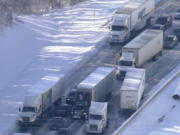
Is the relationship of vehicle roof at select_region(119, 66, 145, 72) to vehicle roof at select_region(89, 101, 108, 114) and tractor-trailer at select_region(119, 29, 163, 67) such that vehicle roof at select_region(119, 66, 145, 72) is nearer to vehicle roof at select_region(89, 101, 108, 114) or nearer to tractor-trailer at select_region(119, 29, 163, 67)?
tractor-trailer at select_region(119, 29, 163, 67)

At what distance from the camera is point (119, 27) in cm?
7638

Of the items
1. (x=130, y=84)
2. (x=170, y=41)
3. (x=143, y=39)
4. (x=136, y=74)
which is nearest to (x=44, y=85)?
(x=130, y=84)

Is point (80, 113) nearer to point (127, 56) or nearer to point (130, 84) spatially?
point (130, 84)

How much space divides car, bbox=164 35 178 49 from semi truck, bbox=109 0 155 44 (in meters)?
3.46

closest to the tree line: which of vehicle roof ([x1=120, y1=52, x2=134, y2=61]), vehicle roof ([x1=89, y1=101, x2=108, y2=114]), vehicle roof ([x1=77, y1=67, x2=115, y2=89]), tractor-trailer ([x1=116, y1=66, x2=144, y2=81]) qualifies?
vehicle roof ([x1=120, y1=52, x2=134, y2=61])

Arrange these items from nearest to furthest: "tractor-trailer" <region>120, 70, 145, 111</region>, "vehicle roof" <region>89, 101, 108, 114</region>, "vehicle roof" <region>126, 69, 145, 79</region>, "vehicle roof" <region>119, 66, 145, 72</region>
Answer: "vehicle roof" <region>89, 101, 108, 114</region>
"tractor-trailer" <region>120, 70, 145, 111</region>
"vehicle roof" <region>126, 69, 145, 79</region>
"vehicle roof" <region>119, 66, 145, 72</region>

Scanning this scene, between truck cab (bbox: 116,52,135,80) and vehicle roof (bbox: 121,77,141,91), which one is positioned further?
truck cab (bbox: 116,52,135,80)

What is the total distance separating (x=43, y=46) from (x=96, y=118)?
2162cm

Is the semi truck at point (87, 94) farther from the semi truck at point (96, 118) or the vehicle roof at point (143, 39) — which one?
the vehicle roof at point (143, 39)

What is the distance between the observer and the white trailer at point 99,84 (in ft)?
198

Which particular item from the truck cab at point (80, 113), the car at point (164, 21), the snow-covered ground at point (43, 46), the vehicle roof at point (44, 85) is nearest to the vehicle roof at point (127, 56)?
the snow-covered ground at point (43, 46)

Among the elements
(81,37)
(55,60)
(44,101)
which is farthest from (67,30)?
(44,101)

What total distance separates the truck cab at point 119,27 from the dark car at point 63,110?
674 inches

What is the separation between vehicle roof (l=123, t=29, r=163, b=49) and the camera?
69.9 meters
